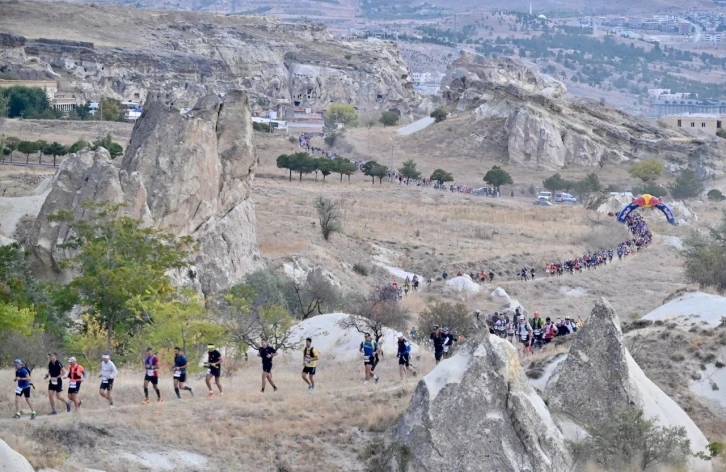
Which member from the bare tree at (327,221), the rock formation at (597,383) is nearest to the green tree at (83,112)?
the bare tree at (327,221)

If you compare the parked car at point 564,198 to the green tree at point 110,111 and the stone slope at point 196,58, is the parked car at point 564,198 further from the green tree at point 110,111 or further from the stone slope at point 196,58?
the stone slope at point 196,58

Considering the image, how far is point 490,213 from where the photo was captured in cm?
6731

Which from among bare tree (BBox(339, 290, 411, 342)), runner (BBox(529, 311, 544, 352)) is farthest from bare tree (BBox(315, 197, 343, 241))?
runner (BBox(529, 311, 544, 352))

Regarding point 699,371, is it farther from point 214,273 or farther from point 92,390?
point 214,273

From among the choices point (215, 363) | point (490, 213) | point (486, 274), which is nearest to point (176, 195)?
point (486, 274)

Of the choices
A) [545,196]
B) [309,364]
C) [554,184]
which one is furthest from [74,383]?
[554,184]

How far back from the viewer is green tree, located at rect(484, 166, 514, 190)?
83812 millimetres

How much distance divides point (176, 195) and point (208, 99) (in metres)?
4.72

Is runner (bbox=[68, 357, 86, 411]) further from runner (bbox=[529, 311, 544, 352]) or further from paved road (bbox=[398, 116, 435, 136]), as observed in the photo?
paved road (bbox=[398, 116, 435, 136])

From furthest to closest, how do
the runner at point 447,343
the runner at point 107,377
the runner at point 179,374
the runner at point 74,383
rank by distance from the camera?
the runner at point 447,343 → the runner at point 179,374 → the runner at point 107,377 → the runner at point 74,383

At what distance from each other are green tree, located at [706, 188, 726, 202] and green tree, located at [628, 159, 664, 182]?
10.4 ft

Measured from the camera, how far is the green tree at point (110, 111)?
97625 millimetres

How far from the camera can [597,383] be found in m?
20.5

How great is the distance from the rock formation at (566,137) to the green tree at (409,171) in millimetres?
10464
